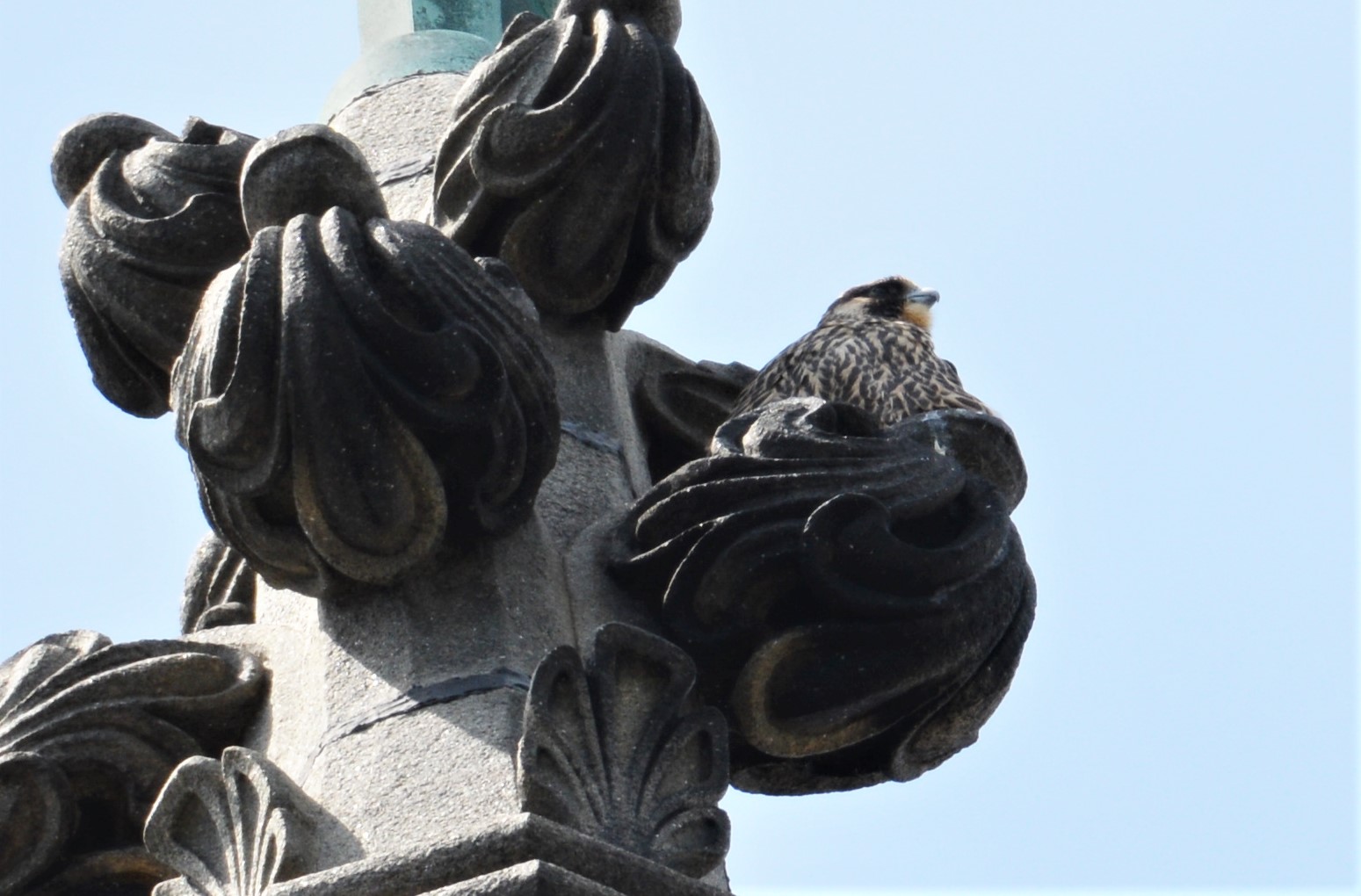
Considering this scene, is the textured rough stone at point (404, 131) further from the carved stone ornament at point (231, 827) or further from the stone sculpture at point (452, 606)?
the carved stone ornament at point (231, 827)

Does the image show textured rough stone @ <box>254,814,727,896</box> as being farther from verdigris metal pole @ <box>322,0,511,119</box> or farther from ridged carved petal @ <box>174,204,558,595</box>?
verdigris metal pole @ <box>322,0,511,119</box>

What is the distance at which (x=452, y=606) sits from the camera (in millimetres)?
3516

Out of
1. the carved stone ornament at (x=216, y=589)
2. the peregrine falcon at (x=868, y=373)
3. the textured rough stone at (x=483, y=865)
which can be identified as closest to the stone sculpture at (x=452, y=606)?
the textured rough stone at (x=483, y=865)

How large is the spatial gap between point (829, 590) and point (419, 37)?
71.6 inches

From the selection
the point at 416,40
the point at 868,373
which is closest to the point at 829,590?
the point at 868,373

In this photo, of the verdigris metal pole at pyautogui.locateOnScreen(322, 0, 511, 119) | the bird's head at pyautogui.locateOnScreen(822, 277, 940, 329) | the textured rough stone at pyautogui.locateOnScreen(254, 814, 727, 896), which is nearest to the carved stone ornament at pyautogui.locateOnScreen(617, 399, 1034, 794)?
the textured rough stone at pyautogui.locateOnScreen(254, 814, 727, 896)

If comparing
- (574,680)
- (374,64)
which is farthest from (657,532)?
(374,64)

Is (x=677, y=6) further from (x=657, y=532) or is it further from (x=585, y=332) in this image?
(x=657, y=532)

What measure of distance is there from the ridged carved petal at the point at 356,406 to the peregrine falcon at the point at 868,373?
38.0 inches

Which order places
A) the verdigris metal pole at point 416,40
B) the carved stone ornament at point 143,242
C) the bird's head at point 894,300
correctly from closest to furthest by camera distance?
the carved stone ornament at point 143,242 → the verdigris metal pole at point 416,40 → the bird's head at point 894,300

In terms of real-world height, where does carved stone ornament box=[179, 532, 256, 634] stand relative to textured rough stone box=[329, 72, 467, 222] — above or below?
below

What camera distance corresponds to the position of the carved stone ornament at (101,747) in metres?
3.57

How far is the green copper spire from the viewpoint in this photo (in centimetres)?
489

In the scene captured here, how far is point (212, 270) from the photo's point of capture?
399cm
